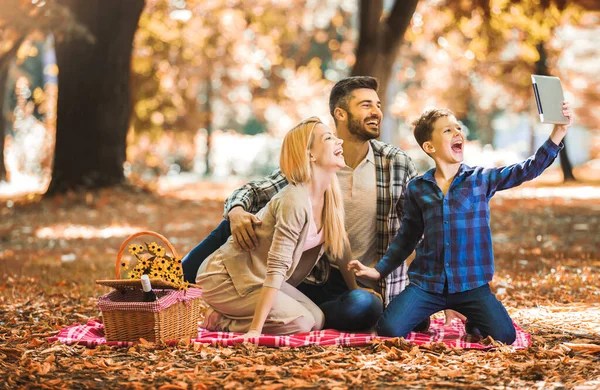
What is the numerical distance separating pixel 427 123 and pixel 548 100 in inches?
29.8

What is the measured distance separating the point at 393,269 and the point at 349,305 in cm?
35

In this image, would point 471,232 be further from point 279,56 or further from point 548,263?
point 279,56

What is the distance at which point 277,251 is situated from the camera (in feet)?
16.2

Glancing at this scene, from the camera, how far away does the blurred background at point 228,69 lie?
602 inches

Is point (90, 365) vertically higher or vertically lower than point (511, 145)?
lower

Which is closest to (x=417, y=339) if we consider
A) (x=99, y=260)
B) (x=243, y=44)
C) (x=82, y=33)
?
(x=99, y=260)

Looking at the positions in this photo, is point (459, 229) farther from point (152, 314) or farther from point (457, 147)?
point (152, 314)

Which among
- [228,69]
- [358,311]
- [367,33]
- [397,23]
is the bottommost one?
[358,311]

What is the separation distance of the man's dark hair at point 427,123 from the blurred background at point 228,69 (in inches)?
312

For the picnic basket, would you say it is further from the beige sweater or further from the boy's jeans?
the boy's jeans

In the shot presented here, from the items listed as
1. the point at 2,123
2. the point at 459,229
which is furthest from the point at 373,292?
the point at 2,123

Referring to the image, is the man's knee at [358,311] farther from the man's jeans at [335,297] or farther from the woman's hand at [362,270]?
the woman's hand at [362,270]

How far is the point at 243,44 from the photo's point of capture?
27.3 meters

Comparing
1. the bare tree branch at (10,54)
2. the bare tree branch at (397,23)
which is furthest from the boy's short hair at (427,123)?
the bare tree branch at (10,54)
